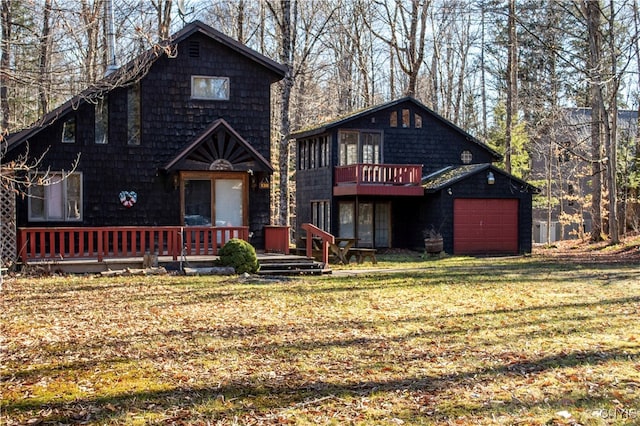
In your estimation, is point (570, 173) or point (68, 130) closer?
point (68, 130)

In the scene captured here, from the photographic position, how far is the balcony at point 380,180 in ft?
85.1

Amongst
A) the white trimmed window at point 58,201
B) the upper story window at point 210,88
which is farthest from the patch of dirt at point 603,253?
the white trimmed window at point 58,201

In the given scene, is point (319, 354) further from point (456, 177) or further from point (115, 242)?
point (456, 177)

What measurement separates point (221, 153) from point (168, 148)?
1.48 m

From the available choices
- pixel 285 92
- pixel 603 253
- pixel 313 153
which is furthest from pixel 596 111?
pixel 285 92

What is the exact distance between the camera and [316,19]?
1460 inches

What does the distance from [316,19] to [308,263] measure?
2225 cm

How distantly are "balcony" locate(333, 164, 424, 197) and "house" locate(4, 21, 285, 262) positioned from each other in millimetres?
6048

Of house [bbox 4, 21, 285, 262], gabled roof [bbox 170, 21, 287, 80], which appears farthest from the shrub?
gabled roof [bbox 170, 21, 287, 80]

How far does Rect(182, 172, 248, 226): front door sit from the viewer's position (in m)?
20.3

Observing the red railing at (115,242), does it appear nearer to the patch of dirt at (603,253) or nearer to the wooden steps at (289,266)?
the wooden steps at (289,266)

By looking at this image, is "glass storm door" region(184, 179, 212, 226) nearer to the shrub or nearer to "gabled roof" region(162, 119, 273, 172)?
"gabled roof" region(162, 119, 273, 172)

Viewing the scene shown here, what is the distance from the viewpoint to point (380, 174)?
26422 mm

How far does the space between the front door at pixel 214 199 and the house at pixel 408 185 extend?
20.8 ft
